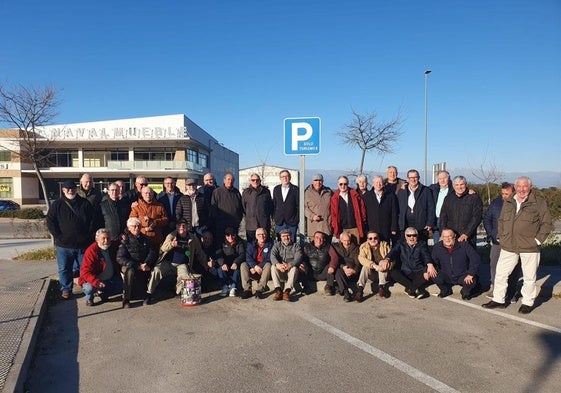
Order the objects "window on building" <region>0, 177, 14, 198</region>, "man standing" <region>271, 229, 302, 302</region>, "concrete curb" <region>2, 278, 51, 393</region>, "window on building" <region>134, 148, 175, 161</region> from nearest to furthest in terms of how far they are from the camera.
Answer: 1. "concrete curb" <region>2, 278, 51, 393</region>
2. "man standing" <region>271, 229, 302, 302</region>
3. "window on building" <region>0, 177, 14, 198</region>
4. "window on building" <region>134, 148, 175, 161</region>

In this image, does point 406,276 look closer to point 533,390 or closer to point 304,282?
point 304,282

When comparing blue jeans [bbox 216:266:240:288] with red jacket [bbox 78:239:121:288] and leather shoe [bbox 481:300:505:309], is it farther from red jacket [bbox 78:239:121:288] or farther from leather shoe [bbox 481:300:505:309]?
leather shoe [bbox 481:300:505:309]

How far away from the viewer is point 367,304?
6.31 metres

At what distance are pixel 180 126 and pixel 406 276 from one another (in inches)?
1679

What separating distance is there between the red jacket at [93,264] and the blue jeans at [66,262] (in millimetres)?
488

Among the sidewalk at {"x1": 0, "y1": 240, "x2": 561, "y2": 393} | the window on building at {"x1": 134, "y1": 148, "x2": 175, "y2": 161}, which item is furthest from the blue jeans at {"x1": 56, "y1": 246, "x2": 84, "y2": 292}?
the window on building at {"x1": 134, "y1": 148, "x2": 175, "y2": 161}

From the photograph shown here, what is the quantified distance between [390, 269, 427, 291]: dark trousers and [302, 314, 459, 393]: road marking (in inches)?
70.0

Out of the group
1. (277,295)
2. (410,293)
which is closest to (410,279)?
(410,293)

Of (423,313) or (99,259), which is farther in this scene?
(99,259)

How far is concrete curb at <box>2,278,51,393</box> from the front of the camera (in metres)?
3.55

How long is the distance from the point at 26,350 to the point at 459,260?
614cm

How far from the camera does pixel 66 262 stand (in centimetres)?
657

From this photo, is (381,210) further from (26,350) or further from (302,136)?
(26,350)

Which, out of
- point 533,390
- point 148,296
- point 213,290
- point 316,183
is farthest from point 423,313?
point 148,296
